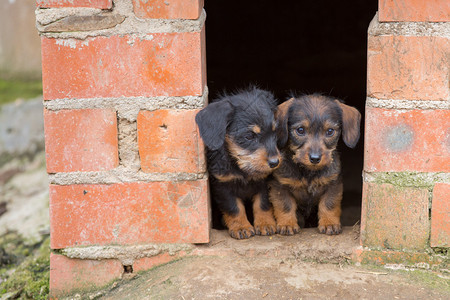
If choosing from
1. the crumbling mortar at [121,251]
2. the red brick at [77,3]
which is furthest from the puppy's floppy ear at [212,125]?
the red brick at [77,3]

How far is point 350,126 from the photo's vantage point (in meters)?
3.65

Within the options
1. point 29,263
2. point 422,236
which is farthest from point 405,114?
point 29,263

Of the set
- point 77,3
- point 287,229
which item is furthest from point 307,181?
point 77,3

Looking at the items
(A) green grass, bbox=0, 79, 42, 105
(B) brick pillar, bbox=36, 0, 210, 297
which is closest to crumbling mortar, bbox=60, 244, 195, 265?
(B) brick pillar, bbox=36, 0, 210, 297

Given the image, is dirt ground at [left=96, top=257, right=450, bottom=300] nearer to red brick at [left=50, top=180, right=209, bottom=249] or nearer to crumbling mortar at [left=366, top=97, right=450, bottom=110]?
red brick at [left=50, top=180, right=209, bottom=249]

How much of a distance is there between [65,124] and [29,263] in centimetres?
166

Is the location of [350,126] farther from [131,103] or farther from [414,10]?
[131,103]

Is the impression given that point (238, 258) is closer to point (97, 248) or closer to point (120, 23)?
point (97, 248)

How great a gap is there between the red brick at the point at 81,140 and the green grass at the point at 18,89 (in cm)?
419

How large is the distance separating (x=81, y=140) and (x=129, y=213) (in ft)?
1.76

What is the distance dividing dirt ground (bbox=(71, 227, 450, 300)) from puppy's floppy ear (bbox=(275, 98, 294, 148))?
67 cm

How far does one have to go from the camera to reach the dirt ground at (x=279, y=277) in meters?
2.99

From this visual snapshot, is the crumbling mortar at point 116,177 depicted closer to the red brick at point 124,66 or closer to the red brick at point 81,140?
the red brick at point 81,140

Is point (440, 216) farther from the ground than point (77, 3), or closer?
closer
